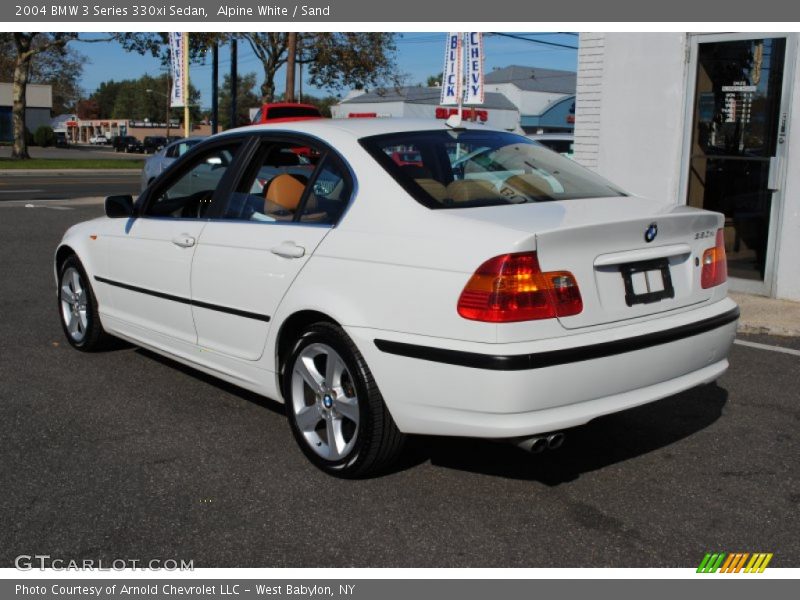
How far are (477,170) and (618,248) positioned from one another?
2.94 feet

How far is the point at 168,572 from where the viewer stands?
127 inches

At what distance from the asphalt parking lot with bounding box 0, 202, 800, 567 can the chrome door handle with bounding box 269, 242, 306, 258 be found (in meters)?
0.98

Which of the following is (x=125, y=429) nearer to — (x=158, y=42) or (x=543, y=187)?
(x=543, y=187)

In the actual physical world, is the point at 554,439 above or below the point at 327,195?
below

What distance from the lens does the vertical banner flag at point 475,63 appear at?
1578cm

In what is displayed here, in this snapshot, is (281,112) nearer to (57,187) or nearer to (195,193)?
(57,187)

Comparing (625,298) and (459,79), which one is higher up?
(459,79)

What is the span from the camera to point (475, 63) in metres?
15.8

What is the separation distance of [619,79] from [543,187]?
611cm

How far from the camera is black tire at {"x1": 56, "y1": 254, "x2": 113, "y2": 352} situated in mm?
6020

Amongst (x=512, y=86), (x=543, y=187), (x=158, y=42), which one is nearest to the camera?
(x=543, y=187)

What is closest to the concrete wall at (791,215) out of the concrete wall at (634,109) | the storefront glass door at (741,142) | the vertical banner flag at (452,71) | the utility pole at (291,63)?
the storefront glass door at (741,142)

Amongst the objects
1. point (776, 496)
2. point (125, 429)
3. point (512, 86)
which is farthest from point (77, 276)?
point (512, 86)

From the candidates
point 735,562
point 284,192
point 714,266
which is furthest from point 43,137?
point 735,562
